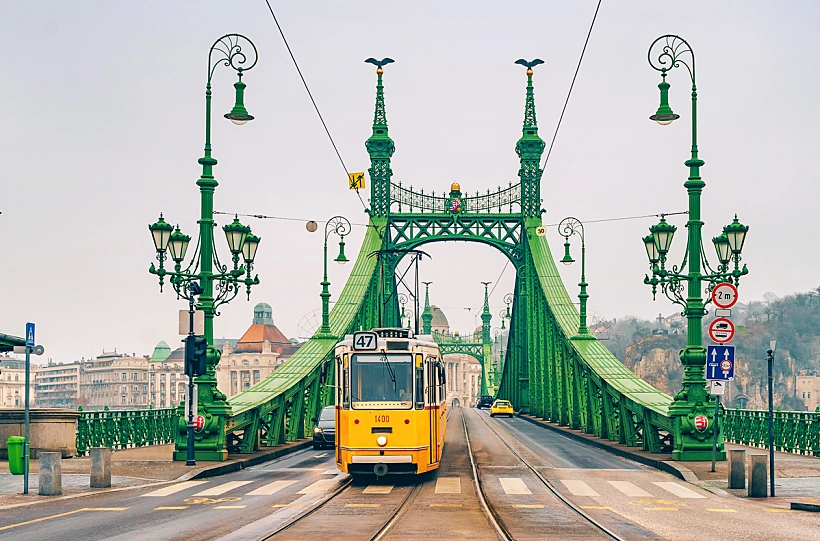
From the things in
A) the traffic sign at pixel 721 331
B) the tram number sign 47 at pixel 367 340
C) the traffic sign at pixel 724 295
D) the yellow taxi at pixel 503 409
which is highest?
the traffic sign at pixel 724 295

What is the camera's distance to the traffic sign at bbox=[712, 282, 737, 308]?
22.7 metres

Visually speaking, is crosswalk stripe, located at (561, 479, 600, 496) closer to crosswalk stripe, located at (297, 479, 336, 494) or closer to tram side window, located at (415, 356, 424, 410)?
tram side window, located at (415, 356, 424, 410)

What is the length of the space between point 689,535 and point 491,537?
2631 millimetres

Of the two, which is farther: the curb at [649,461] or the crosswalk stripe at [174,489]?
the curb at [649,461]

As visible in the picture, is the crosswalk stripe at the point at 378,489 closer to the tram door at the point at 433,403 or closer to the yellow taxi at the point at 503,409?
the tram door at the point at 433,403

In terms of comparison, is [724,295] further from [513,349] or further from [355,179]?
[513,349]

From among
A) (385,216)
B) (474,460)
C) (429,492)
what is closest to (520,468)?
(474,460)

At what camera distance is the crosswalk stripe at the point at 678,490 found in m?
20.6

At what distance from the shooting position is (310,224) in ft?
141

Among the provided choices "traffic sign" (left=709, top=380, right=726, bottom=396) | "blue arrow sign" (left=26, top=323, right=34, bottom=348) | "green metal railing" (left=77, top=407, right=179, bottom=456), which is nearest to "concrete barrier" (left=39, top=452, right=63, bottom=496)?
"blue arrow sign" (left=26, top=323, right=34, bottom=348)

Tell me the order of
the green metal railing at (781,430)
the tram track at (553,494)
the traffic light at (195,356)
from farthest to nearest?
1. the green metal railing at (781,430)
2. the traffic light at (195,356)
3. the tram track at (553,494)

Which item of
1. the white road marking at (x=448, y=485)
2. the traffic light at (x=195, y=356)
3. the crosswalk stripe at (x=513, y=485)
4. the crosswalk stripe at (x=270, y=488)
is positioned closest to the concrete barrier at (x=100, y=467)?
the crosswalk stripe at (x=270, y=488)

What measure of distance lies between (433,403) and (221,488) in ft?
15.2

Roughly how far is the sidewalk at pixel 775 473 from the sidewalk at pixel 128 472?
9.67 meters
